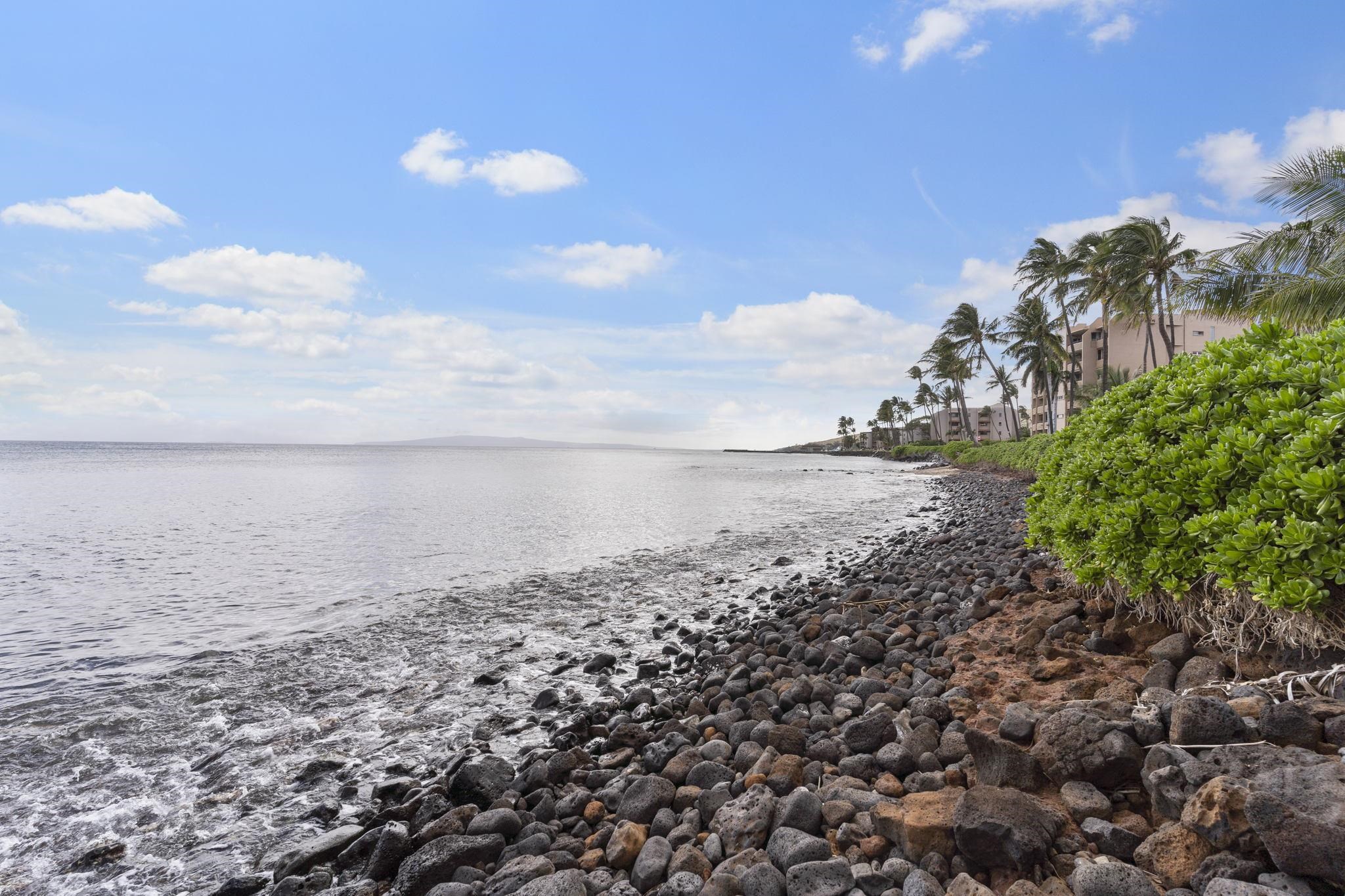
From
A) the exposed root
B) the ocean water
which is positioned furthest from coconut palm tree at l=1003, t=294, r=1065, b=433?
the exposed root

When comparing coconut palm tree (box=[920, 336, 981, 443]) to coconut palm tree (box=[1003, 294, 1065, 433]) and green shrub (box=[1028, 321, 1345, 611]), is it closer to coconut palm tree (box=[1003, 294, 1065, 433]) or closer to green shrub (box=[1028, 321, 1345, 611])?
coconut palm tree (box=[1003, 294, 1065, 433])

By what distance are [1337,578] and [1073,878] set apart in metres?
2.29

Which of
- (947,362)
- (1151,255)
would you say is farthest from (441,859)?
(947,362)

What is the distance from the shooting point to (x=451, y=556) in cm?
1605

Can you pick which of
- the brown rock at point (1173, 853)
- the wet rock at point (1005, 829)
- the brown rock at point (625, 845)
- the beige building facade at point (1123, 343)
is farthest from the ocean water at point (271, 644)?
the beige building facade at point (1123, 343)

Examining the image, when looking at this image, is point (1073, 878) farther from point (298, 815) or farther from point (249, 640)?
point (249, 640)

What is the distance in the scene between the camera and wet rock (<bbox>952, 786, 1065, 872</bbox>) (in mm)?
2893

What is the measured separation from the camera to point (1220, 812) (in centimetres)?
262

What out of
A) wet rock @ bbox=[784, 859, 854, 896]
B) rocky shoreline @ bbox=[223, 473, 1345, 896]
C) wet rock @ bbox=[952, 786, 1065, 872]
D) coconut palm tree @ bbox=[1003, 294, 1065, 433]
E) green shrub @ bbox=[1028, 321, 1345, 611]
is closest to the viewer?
rocky shoreline @ bbox=[223, 473, 1345, 896]

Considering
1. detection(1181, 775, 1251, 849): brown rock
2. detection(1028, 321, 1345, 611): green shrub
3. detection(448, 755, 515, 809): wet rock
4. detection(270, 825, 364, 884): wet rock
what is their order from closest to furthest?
detection(1181, 775, 1251, 849): brown rock
detection(1028, 321, 1345, 611): green shrub
detection(270, 825, 364, 884): wet rock
detection(448, 755, 515, 809): wet rock

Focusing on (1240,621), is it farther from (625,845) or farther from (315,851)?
(315,851)

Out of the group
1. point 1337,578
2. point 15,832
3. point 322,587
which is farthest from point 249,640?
point 1337,578

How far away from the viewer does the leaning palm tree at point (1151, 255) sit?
34125mm

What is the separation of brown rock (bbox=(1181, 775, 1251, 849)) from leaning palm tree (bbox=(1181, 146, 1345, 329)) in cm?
1944
